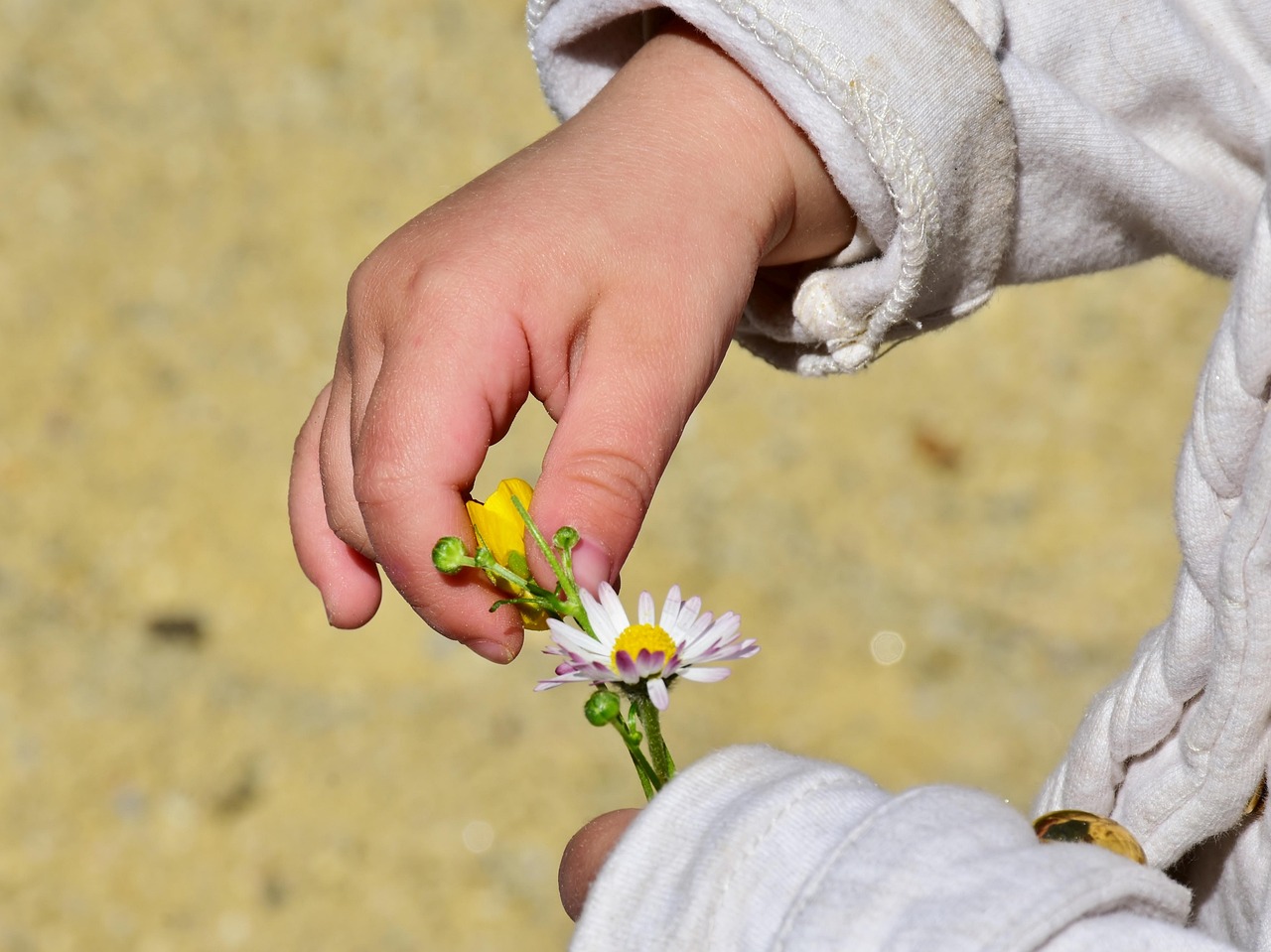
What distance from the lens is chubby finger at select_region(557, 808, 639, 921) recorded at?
59cm

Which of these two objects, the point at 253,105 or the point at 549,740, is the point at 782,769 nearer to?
the point at 549,740

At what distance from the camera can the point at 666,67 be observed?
31.1 inches

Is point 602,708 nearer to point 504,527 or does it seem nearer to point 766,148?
point 504,527

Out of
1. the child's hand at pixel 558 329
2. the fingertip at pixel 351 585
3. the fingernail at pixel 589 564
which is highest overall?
the child's hand at pixel 558 329

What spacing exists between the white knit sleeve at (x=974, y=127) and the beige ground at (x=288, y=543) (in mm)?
960

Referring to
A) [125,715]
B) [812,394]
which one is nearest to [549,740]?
[125,715]

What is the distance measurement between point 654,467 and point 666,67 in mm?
283

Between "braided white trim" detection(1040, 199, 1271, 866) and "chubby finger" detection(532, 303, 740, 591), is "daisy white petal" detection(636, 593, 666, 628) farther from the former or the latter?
"braided white trim" detection(1040, 199, 1271, 866)

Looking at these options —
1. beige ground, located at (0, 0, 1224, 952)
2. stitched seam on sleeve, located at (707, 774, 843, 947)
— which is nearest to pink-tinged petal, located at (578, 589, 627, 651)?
stitched seam on sleeve, located at (707, 774, 843, 947)

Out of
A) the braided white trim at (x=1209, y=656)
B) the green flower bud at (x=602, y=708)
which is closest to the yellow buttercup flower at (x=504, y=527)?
the green flower bud at (x=602, y=708)

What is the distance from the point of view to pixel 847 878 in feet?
1.67

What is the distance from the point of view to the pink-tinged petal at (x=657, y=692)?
53 centimetres

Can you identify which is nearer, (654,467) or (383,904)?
(654,467)

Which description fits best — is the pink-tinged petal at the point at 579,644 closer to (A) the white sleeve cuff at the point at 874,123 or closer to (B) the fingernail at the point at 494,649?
(B) the fingernail at the point at 494,649
